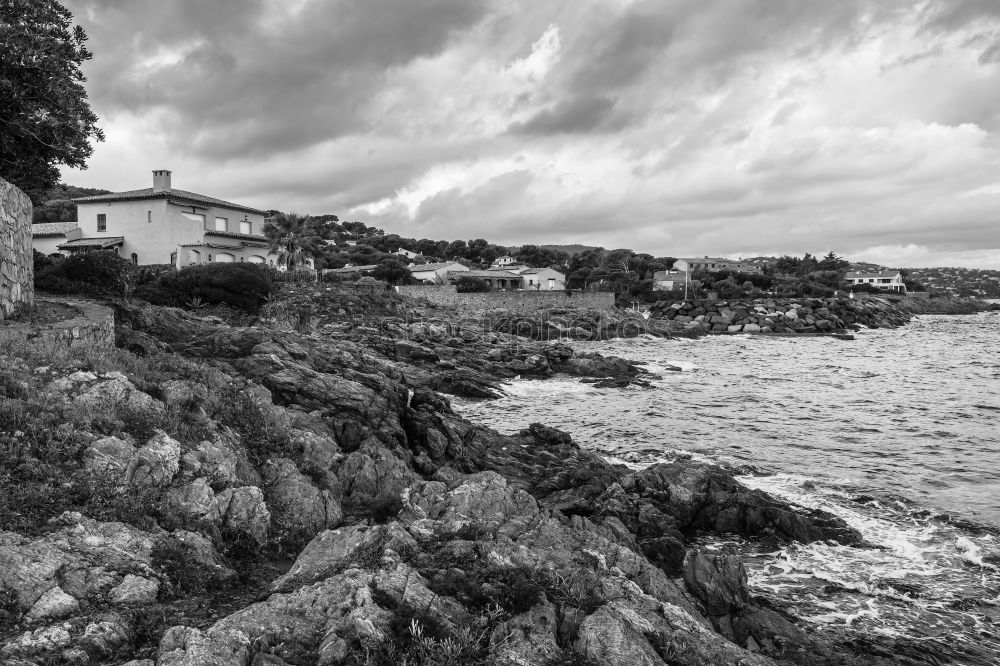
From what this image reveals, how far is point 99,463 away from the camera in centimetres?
942

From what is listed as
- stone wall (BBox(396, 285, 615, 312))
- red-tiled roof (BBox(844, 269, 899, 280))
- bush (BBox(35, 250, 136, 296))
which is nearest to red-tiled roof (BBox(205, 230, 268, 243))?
stone wall (BBox(396, 285, 615, 312))

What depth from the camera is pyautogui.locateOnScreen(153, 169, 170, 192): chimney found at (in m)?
51.8

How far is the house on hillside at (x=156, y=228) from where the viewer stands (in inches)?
1969

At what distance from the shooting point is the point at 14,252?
15055 mm

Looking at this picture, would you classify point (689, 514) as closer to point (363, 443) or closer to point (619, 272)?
point (363, 443)

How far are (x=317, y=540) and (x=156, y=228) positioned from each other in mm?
50192

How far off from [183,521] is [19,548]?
82.6 inches

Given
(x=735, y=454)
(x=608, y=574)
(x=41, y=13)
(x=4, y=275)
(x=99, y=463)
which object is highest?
(x=41, y=13)

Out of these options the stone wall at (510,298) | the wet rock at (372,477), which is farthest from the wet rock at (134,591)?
the stone wall at (510,298)

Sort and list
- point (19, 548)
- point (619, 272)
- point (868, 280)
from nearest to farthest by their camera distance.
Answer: point (19, 548)
point (619, 272)
point (868, 280)

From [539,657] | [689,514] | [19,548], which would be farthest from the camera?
[689,514]

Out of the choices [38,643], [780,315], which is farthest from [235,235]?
[780,315]

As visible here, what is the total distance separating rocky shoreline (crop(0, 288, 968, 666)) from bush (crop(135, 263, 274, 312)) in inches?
1093

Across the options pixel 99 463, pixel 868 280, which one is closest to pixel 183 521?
pixel 99 463
